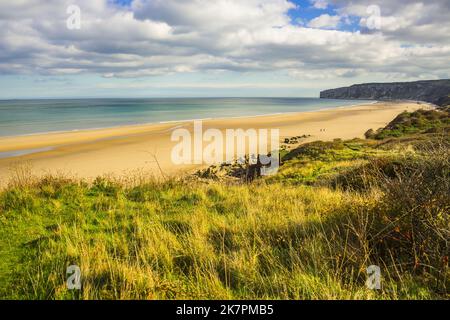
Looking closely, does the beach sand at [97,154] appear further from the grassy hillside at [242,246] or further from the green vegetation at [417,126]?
the grassy hillside at [242,246]

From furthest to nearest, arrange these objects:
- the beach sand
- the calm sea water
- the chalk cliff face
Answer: the chalk cliff face
the calm sea water
the beach sand

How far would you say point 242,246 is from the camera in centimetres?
443

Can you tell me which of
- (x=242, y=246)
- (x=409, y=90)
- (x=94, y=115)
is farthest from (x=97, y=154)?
(x=409, y=90)

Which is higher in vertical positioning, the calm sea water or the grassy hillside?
the calm sea water

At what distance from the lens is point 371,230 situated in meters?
4.55

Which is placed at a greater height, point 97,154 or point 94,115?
point 94,115

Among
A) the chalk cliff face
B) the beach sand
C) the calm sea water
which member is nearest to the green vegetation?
the beach sand

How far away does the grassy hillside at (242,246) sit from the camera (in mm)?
3469

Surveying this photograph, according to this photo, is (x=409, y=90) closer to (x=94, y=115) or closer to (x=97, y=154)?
(x=94, y=115)

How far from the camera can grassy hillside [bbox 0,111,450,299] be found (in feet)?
11.4

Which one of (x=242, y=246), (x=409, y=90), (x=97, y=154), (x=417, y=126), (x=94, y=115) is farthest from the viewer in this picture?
(x=409, y=90)

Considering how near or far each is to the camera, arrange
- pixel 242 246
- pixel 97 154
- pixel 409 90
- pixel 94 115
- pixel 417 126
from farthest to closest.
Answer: pixel 409 90 < pixel 94 115 < pixel 417 126 < pixel 97 154 < pixel 242 246

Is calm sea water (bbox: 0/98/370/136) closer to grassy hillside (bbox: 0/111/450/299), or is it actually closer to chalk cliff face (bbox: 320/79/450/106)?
grassy hillside (bbox: 0/111/450/299)
